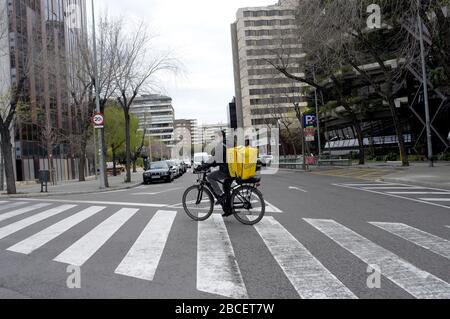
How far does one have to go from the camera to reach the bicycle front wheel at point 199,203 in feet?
29.2

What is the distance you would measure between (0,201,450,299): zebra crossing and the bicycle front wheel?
21 cm

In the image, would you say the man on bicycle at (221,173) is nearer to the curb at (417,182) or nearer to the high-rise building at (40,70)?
the curb at (417,182)

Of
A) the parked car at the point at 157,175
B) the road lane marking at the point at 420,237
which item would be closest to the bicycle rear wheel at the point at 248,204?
the road lane marking at the point at 420,237

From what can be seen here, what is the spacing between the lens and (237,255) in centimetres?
582

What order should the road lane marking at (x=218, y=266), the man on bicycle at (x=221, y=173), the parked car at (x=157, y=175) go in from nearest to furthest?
1. the road lane marking at (x=218, y=266)
2. the man on bicycle at (x=221, y=173)
3. the parked car at (x=157, y=175)

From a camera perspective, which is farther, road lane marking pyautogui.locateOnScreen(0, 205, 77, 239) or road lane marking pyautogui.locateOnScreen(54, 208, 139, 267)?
road lane marking pyautogui.locateOnScreen(0, 205, 77, 239)

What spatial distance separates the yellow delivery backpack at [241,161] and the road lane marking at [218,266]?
1215 millimetres

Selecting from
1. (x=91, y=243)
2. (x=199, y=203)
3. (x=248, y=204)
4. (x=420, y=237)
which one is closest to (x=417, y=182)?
(x=248, y=204)

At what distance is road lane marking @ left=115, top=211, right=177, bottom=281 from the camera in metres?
5.14

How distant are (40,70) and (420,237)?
21.1 m

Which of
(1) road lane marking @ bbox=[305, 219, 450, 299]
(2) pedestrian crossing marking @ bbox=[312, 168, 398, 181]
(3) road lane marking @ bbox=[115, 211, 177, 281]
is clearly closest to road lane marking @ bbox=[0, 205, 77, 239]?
(3) road lane marking @ bbox=[115, 211, 177, 281]

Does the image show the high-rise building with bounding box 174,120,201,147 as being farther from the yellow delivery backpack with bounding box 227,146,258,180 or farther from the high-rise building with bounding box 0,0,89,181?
the yellow delivery backpack with bounding box 227,146,258,180
